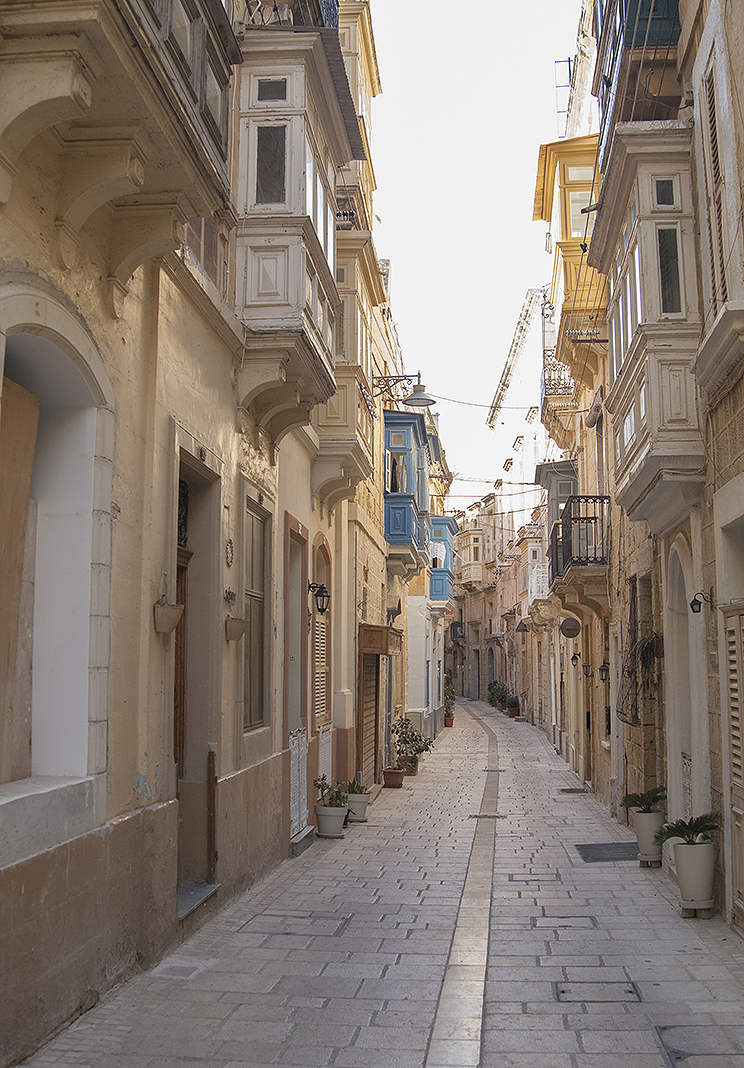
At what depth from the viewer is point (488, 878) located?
979 cm

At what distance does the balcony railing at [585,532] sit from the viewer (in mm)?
15799

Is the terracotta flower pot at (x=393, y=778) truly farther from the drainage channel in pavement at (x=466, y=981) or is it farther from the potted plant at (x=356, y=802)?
the drainage channel in pavement at (x=466, y=981)

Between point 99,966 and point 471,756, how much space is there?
2054cm

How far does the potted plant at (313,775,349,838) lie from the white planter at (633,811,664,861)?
3.74 m

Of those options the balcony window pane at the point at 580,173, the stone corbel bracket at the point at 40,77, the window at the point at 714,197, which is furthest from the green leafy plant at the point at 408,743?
the stone corbel bracket at the point at 40,77

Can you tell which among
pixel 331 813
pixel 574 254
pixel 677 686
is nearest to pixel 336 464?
pixel 331 813

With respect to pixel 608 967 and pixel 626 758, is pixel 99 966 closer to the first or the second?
pixel 608 967

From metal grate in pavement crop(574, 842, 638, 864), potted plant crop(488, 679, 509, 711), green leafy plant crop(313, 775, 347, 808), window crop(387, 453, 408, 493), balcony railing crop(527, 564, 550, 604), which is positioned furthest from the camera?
potted plant crop(488, 679, 509, 711)

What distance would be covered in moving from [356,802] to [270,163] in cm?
840

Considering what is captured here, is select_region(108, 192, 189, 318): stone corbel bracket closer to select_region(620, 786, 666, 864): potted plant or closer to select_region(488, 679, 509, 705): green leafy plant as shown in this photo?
select_region(620, 786, 666, 864): potted plant

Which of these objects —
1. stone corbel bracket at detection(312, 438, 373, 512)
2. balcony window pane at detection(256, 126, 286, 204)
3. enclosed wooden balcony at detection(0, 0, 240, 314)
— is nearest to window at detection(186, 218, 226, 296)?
balcony window pane at detection(256, 126, 286, 204)

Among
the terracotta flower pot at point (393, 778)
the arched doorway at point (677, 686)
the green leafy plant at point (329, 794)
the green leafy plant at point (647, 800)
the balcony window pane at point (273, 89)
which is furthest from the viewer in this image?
the terracotta flower pot at point (393, 778)

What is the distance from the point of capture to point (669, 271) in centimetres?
891

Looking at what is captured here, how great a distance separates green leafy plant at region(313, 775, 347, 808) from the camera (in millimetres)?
12258
